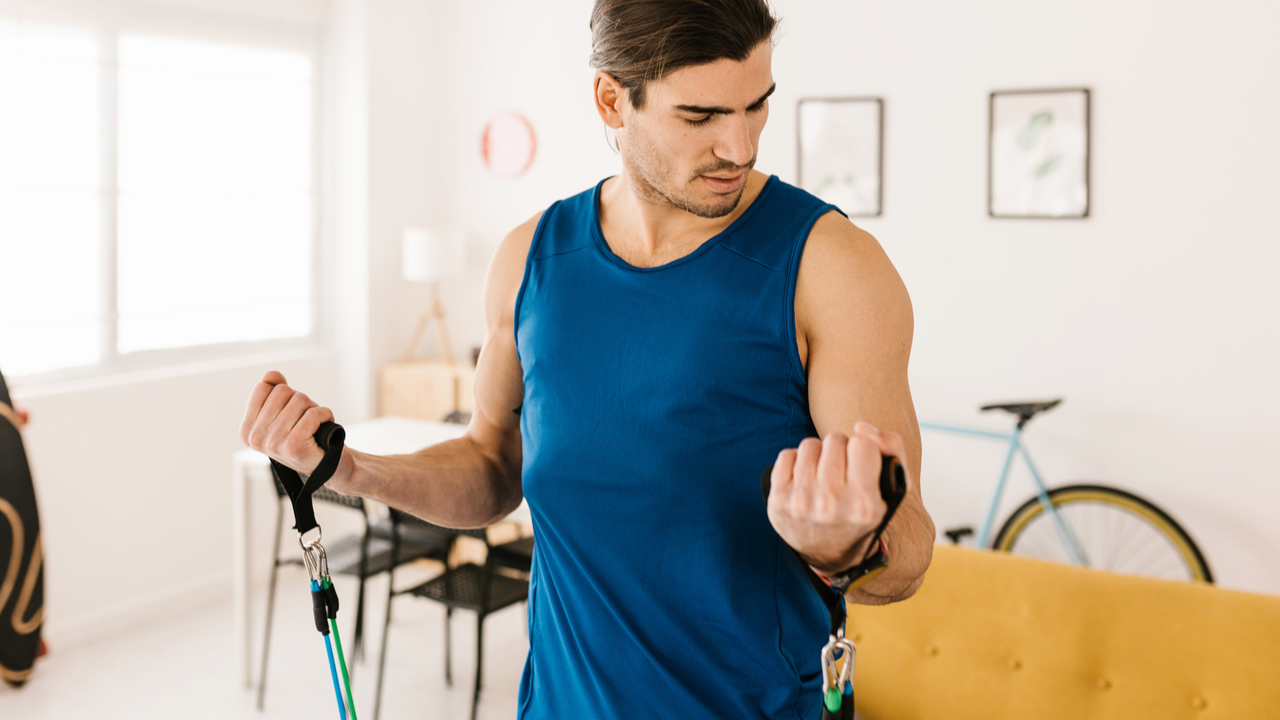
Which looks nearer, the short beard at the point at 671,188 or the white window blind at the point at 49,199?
the short beard at the point at 671,188

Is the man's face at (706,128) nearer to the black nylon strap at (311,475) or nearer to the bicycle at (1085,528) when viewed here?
the black nylon strap at (311,475)

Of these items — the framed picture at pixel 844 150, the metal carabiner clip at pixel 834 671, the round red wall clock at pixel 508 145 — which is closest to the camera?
the metal carabiner clip at pixel 834 671

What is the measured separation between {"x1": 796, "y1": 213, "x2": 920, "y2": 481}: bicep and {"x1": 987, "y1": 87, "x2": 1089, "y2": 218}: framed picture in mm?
2803

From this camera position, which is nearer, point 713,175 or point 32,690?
point 713,175

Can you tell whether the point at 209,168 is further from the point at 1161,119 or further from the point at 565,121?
the point at 1161,119

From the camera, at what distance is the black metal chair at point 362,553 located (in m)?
3.07

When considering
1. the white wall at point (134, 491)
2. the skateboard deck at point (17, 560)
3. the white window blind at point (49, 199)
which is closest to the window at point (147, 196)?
the white window blind at point (49, 199)

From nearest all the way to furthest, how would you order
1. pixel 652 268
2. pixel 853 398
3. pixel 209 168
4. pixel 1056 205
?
pixel 853 398 → pixel 652 268 → pixel 1056 205 → pixel 209 168

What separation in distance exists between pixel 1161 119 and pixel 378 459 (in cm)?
310

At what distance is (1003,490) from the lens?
3.62 metres

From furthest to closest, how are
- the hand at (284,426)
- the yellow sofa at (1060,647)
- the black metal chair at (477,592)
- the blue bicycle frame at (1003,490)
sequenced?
the blue bicycle frame at (1003,490)
the black metal chair at (477,592)
the yellow sofa at (1060,647)
the hand at (284,426)

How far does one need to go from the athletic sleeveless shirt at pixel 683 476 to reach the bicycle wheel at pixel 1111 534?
272 centimetres

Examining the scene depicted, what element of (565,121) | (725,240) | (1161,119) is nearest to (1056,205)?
(1161,119)

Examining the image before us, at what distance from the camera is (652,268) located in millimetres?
1023
